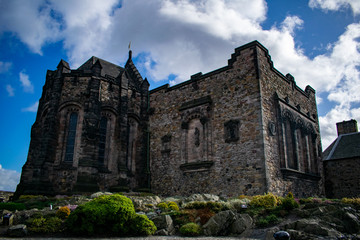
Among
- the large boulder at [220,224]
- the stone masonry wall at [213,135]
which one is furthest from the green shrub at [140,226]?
the stone masonry wall at [213,135]

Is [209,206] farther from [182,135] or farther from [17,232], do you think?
[182,135]

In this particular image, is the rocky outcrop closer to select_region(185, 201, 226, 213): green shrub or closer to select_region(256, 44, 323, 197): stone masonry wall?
select_region(185, 201, 226, 213): green shrub

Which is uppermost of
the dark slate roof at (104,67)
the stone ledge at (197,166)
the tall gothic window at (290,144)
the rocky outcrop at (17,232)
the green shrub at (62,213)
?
the dark slate roof at (104,67)

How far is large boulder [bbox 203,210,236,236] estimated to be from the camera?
1135 cm

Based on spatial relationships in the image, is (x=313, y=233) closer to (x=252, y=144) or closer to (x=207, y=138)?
(x=252, y=144)

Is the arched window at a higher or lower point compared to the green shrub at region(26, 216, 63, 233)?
higher

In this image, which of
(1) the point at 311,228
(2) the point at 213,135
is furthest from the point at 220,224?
(2) the point at 213,135

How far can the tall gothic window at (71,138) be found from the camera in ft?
67.5

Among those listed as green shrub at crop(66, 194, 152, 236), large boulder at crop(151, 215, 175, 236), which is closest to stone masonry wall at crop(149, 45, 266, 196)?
large boulder at crop(151, 215, 175, 236)

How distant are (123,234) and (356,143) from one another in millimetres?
21465

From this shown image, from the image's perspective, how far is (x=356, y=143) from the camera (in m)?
24.5

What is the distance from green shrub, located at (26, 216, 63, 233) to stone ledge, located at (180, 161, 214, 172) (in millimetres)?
10404

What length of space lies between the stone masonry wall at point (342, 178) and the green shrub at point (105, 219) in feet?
57.8

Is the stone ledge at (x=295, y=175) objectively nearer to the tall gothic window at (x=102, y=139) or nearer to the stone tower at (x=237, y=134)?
the stone tower at (x=237, y=134)
